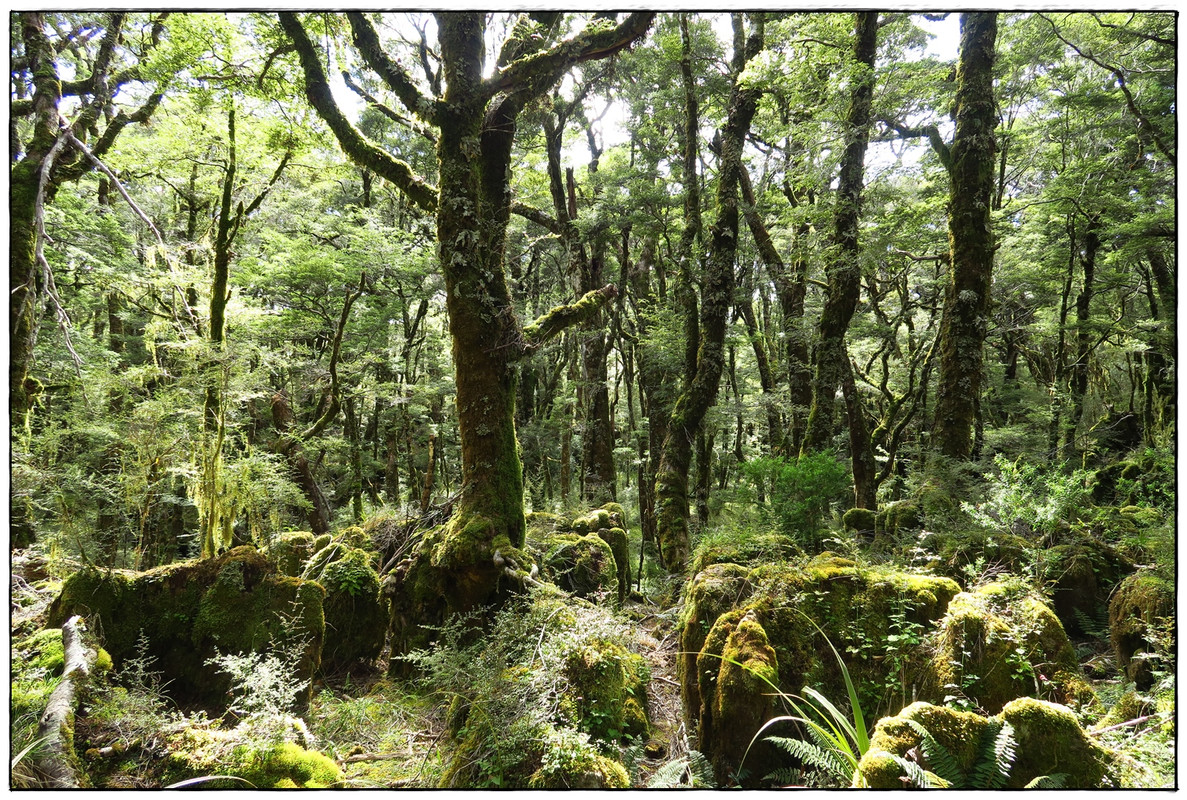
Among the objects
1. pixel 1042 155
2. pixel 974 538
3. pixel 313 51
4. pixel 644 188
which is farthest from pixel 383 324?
pixel 1042 155

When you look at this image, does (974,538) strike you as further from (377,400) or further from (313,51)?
(377,400)

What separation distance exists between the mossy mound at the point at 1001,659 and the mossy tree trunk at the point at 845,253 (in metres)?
5.12

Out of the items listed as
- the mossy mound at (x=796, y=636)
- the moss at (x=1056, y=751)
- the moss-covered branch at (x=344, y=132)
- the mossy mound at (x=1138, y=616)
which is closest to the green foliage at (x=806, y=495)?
the mossy mound at (x=796, y=636)

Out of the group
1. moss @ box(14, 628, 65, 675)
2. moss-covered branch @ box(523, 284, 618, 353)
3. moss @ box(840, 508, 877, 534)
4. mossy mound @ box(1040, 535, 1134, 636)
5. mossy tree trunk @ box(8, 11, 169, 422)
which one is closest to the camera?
mossy tree trunk @ box(8, 11, 169, 422)

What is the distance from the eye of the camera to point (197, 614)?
4.89 m

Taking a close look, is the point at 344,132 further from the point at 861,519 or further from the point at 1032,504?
the point at 1032,504

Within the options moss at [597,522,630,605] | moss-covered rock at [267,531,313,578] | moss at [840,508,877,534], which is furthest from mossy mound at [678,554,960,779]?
moss-covered rock at [267,531,313,578]

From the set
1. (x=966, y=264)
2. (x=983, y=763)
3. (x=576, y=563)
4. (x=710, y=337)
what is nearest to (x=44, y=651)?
(x=576, y=563)

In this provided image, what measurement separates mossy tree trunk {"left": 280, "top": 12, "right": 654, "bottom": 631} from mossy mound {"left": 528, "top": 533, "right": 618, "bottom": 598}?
998mm

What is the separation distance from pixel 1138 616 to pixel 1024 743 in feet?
7.96

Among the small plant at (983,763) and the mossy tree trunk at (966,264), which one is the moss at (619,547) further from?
the small plant at (983,763)

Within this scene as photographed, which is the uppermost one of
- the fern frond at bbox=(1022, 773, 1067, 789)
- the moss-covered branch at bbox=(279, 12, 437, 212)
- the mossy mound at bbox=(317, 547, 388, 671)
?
the moss-covered branch at bbox=(279, 12, 437, 212)

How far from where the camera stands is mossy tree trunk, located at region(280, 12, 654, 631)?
17.5 ft

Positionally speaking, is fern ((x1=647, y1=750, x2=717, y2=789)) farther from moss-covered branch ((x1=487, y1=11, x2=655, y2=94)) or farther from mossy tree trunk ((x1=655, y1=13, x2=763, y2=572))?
moss-covered branch ((x1=487, y1=11, x2=655, y2=94))
